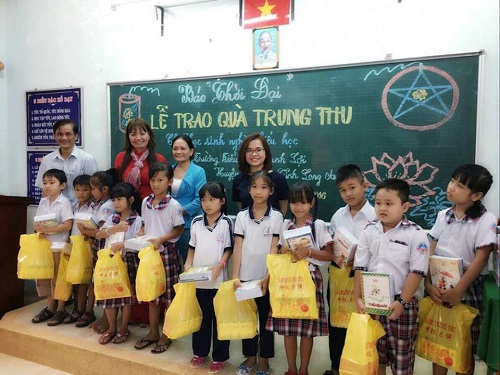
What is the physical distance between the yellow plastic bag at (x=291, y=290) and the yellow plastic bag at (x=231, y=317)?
0.77 feet

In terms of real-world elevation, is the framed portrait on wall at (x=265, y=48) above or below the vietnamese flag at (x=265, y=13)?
below

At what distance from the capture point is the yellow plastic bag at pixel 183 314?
223 centimetres

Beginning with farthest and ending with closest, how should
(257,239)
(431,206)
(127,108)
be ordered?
(127,108) < (431,206) < (257,239)

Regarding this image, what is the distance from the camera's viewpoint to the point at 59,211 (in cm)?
293

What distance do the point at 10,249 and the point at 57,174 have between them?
0.81 meters

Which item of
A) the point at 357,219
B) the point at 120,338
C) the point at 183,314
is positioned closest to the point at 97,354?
the point at 120,338

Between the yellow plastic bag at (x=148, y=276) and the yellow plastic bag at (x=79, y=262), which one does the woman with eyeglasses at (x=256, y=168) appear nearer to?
the yellow plastic bag at (x=148, y=276)

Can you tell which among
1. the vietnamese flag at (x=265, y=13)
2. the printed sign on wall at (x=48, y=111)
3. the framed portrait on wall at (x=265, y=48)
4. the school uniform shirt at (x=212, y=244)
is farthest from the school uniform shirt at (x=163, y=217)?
the printed sign on wall at (x=48, y=111)

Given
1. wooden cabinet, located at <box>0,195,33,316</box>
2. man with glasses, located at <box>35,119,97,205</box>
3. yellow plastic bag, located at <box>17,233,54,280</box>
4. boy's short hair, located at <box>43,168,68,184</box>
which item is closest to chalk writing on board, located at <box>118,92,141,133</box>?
man with glasses, located at <box>35,119,97,205</box>

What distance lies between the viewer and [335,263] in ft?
6.91

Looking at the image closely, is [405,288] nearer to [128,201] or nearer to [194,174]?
[194,174]

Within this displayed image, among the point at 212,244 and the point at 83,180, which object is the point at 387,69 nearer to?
the point at 212,244

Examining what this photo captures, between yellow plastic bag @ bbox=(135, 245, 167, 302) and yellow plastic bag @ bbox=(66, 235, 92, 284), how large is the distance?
0.61 meters

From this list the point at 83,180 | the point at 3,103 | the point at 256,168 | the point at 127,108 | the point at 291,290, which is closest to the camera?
the point at 291,290
